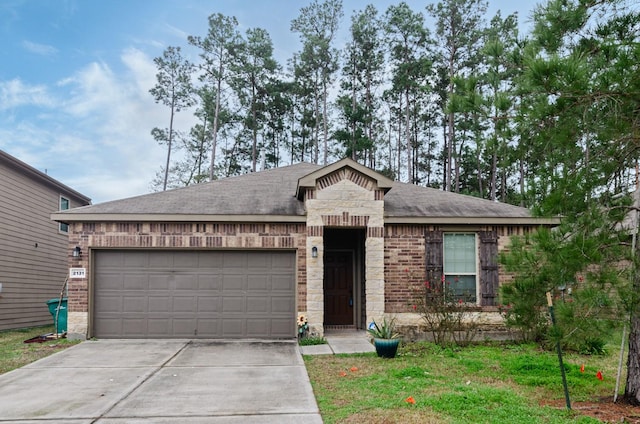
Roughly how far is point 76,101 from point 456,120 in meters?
20.1

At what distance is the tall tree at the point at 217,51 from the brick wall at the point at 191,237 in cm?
1753

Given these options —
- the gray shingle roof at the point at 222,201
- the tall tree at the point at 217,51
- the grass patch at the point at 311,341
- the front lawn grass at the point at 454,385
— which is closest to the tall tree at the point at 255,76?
the tall tree at the point at 217,51

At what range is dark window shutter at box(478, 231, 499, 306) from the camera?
11.4m

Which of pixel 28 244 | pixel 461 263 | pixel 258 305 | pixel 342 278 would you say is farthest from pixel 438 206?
pixel 28 244

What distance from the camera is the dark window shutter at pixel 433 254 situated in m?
11.4

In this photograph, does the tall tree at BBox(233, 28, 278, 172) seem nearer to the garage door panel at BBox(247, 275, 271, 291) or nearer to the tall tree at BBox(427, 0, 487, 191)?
the tall tree at BBox(427, 0, 487, 191)

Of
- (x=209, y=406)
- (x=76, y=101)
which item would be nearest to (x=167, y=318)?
(x=209, y=406)

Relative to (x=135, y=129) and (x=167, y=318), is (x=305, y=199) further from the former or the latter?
(x=135, y=129)

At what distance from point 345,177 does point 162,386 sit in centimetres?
610

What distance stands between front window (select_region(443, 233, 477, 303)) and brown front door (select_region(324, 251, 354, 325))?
2.57m

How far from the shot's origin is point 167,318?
11.1 meters

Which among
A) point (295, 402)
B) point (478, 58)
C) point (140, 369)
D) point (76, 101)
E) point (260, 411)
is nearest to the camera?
point (260, 411)

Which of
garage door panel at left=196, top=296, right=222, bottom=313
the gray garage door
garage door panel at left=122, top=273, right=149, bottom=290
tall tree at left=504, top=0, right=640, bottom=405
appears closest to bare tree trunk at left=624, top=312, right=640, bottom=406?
tall tree at left=504, top=0, right=640, bottom=405

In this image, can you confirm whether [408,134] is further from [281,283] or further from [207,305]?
[207,305]
